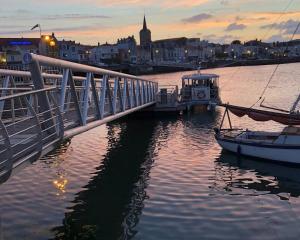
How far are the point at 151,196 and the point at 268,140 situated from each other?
9.22 meters

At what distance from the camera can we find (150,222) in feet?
48.0

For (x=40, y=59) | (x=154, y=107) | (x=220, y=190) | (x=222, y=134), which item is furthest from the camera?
(x=154, y=107)

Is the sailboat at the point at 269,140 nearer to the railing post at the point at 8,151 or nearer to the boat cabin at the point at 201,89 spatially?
the railing post at the point at 8,151

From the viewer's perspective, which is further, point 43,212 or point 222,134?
point 222,134

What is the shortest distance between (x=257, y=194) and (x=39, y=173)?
915cm

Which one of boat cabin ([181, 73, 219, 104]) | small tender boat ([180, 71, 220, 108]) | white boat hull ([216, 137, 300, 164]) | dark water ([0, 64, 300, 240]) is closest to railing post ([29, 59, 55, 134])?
dark water ([0, 64, 300, 240])

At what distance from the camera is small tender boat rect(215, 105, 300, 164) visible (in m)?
22.4

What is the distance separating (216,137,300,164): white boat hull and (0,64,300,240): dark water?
1.21 ft

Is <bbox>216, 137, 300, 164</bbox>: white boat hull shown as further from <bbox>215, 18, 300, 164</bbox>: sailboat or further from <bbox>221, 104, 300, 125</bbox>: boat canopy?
<bbox>221, 104, 300, 125</bbox>: boat canopy

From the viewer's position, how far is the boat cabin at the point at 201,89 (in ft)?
154

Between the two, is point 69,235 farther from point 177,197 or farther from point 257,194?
point 257,194

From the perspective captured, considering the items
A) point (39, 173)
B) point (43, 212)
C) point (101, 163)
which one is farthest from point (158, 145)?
point (43, 212)

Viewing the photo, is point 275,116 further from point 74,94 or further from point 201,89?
point 201,89

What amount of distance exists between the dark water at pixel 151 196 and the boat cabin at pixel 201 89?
61.9 ft
